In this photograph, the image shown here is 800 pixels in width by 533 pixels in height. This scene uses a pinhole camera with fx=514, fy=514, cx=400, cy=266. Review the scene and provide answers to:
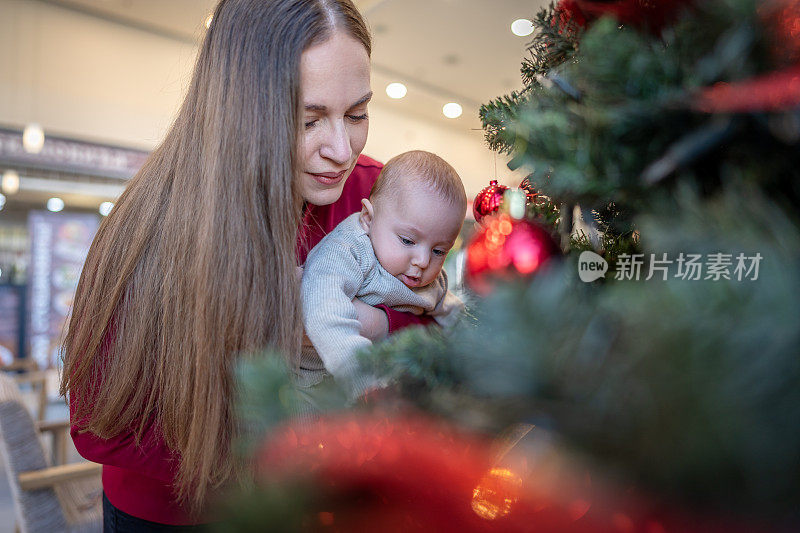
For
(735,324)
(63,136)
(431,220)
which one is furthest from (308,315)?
(63,136)

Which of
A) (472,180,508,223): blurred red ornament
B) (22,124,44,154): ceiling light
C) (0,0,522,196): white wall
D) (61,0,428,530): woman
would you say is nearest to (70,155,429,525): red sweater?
(61,0,428,530): woman

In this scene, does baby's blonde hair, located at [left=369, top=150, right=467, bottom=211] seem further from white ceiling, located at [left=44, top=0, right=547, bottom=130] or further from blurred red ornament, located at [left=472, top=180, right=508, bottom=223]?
white ceiling, located at [left=44, top=0, right=547, bottom=130]

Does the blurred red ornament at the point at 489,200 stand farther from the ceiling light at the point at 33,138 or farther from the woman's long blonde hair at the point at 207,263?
the ceiling light at the point at 33,138

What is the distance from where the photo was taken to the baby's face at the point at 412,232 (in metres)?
0.92

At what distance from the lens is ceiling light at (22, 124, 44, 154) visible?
10.8 ft

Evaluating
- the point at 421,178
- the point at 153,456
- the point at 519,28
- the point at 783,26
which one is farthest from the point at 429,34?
the point at 783,26

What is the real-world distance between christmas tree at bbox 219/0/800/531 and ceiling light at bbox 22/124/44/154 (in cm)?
392

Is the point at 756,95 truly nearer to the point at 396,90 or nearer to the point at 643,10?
the point at 643,10

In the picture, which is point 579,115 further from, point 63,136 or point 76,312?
point 63,136

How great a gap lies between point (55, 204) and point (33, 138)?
0.57 meters

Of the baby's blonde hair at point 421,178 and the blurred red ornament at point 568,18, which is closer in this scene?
the blurred red ornament at point 568,18

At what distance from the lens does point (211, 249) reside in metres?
0.70

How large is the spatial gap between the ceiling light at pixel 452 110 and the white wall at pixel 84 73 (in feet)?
5.77

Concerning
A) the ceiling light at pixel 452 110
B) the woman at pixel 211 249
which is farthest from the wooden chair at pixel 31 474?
the ceiling light at pixel 452 110
